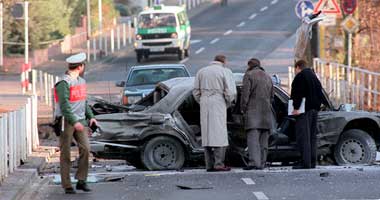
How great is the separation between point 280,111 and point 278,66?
28.7 metres

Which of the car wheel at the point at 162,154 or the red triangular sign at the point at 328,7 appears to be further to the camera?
the red triangular sign at the point at 328,7

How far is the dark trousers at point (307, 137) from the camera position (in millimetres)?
15281

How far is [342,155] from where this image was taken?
16.0m

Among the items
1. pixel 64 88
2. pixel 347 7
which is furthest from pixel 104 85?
pixel 64 88

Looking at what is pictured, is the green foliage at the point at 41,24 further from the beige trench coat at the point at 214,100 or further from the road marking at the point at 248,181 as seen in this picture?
the road marking at the point at 248,181

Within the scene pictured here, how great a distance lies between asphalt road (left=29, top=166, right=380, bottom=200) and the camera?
12664 millimetres

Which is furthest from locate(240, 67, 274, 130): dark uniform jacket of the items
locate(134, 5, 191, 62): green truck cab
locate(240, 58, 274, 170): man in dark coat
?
locate(134, 5, 191, 62): green truck cab

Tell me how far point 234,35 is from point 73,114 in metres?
45.5

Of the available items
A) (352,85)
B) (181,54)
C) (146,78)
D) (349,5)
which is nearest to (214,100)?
(146,78)

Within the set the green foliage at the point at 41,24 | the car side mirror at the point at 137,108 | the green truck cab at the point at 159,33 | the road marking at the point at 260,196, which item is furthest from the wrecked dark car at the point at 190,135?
the green truck cab at the point at 159,33

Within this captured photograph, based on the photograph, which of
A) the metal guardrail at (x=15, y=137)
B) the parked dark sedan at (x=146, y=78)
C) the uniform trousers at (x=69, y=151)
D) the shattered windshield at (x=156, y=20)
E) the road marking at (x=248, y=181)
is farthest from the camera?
the shattered windshield at (x=156, y=20)

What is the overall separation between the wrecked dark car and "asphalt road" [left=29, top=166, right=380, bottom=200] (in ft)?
1.63

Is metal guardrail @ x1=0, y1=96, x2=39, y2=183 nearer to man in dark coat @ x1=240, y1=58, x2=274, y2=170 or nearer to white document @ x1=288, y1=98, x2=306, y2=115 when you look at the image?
man in dark coat @ x1=240, y1=58, x2=274, y2=170

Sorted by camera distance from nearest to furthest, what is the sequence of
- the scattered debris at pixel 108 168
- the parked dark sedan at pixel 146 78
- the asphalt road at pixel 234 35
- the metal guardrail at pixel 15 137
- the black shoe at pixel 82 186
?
the black shoe at pixel 82 186
the metal guardrail at pixel 15 137
the scattered debris at pixel 108 168
the parked dark sedan at pixel 146 78
the asphalt road at pixel 234 35
